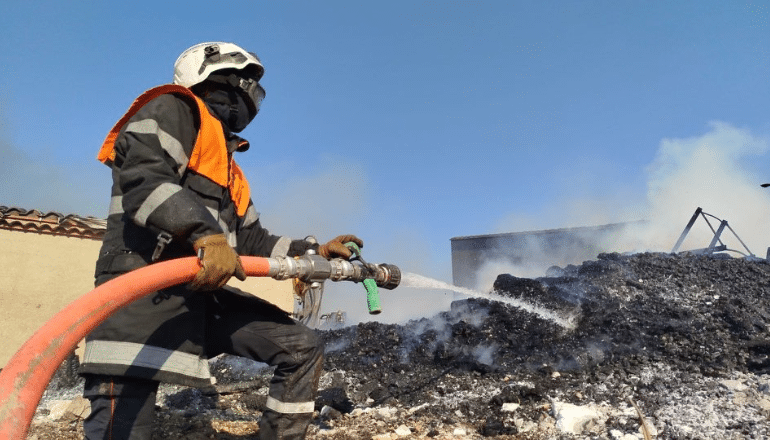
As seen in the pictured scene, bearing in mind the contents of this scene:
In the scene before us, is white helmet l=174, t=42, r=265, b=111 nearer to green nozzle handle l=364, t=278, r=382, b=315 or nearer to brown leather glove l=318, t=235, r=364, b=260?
brown leather glove l=318, t=235, r=364, b=260

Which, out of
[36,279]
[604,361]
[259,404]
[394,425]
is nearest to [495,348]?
[604,361]

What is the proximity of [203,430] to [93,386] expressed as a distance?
7.40ft

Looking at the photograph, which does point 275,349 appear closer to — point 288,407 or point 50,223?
point 288,407

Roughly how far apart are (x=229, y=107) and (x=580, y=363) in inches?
159

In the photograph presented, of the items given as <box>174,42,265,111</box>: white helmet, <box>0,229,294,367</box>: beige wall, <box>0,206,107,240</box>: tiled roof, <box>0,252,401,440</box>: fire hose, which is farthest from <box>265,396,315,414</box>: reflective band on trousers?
<box>0,206,107,240</box>: tiled roof

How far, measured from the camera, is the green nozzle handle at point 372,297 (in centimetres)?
285

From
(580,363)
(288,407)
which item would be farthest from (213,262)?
(580,363)

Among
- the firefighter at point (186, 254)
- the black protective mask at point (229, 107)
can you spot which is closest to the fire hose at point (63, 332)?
the firefighter at point (186, 254)

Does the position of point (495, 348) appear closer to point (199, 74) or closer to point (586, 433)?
point (586, 433)

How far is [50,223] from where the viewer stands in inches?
372

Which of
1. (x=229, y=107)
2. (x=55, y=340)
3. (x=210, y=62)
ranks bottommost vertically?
(x=55, y=340)

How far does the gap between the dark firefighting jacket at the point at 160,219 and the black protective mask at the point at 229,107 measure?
0.16 meters

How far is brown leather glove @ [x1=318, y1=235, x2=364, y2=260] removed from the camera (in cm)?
311

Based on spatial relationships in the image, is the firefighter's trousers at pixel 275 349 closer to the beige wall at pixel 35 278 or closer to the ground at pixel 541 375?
the ground at pixel 541 375
